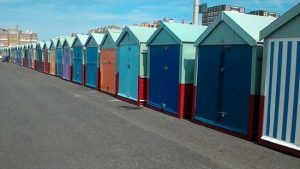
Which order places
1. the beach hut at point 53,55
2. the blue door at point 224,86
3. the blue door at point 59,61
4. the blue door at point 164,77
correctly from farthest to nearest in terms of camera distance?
the beach hut at point 53,55 → the blue door at point 59,61 → the blue door at point 164,77 → the blue door at point 224,86

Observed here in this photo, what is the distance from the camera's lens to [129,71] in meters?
12.4

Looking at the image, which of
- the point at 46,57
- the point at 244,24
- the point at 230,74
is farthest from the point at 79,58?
the point at 244,24

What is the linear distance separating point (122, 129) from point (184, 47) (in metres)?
2.86

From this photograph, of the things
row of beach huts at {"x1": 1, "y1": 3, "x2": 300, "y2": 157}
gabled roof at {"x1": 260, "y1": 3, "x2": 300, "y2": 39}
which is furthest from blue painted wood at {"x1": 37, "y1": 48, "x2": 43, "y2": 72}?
gabled roof at {"x1": 260, "y1": 3, "x2": 300, "y2": 39}

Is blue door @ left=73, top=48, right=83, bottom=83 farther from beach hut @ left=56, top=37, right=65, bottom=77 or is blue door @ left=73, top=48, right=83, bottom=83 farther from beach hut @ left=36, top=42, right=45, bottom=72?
beach hut @ left=36, top=42, right=45, bottom=72

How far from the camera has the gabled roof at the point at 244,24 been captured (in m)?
7.07

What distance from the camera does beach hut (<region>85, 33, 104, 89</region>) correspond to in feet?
52.2

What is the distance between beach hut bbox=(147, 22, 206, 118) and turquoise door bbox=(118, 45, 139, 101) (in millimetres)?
1093

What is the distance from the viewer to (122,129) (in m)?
7.95

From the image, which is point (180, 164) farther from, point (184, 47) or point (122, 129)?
point (184, 47)

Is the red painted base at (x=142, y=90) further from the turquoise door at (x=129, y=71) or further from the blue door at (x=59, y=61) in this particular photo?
the blue door at (x=59, y=61)

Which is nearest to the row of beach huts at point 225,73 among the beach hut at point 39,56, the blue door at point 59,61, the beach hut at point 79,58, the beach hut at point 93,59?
the beach hut at point 93,59

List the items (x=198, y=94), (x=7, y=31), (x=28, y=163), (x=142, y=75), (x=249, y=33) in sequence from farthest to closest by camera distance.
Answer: (x=7, y=31) → (x=142, y=75) → (x=198, y=94) → (x=249, y=33) → (x=28, y=163)

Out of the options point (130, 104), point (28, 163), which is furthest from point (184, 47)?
point (28, 163)
